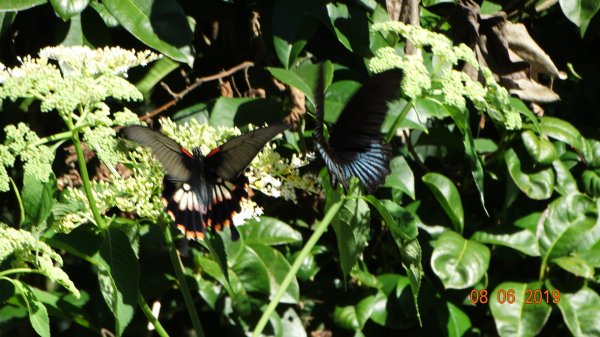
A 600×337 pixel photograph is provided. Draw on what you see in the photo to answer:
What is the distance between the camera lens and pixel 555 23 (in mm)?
2480

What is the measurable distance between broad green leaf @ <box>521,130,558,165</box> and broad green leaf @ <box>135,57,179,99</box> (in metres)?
0.88

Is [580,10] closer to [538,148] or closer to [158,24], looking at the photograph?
[538,148]

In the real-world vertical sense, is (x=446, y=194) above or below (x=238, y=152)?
below

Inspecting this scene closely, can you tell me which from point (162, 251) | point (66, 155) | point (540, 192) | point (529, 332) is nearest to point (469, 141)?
point (540, 192)

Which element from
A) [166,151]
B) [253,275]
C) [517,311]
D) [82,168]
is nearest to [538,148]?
Result: [517,311]

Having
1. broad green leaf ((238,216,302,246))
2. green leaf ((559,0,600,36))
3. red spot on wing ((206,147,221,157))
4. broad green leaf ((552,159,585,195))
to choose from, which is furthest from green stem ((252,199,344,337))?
broad green leaf ((552,159,585,195))

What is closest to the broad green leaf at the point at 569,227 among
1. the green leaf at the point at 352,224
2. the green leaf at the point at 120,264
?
the green leaf at the point at 352,224

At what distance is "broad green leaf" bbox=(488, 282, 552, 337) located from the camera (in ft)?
6.92

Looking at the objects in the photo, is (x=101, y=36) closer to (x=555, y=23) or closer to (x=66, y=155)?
(x=66, y=155)

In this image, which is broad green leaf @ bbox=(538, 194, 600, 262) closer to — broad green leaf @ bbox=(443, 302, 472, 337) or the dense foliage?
the dense foliage

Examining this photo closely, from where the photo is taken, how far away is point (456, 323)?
218cm

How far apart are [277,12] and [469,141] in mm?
511

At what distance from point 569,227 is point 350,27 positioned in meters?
0.82

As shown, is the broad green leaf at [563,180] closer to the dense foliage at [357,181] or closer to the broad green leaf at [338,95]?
the dense foliage at [357,181]
